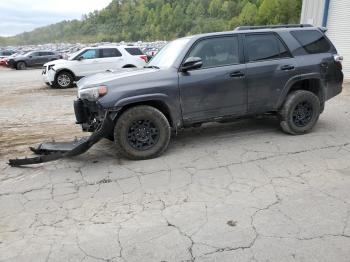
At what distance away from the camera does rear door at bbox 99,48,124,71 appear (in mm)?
16141

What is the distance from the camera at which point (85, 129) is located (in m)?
5.82

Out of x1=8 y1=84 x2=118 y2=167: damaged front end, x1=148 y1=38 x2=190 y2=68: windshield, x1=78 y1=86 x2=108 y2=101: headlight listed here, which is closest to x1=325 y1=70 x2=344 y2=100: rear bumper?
x1=148 y1=38 x2=190 y2=68: windshield

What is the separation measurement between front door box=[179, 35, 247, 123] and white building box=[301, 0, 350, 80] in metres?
11.0

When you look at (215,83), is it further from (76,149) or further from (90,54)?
(90,54)

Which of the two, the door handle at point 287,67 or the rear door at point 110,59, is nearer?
the door handle at point 287,67

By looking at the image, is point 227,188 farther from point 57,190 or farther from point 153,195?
point 57,190

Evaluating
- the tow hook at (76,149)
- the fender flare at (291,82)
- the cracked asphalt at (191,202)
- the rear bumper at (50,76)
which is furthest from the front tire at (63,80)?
the fender flare at (291,82)

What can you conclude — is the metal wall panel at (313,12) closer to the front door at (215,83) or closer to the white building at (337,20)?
the white building at (337,20)

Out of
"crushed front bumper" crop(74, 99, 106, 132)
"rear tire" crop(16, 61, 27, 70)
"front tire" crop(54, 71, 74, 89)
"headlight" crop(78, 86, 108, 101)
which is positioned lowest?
"rear tire" crop(16, 61, 27, 70)

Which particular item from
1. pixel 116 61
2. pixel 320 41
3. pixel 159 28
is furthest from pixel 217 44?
pixel 159 28

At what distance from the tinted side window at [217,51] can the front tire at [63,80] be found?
11.0 m

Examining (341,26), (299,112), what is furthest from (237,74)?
(341,26)

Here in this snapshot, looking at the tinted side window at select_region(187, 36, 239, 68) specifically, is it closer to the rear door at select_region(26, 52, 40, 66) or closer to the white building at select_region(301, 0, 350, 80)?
the white building at select_region(301, 0, 350, 80)

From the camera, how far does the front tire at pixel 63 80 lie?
51.2 feet
